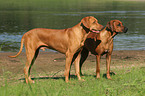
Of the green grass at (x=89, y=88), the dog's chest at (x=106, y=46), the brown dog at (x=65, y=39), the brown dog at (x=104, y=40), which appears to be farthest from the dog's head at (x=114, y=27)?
the green grass at (x=89, y=88)

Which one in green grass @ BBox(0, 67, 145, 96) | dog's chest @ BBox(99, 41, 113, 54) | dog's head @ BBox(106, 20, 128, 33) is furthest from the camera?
dog's head @ BBox(106, 20, 128, 33)

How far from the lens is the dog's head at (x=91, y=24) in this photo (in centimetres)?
807

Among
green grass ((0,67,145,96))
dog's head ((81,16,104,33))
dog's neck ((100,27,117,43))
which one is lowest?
green grass ((0,67,145,96))

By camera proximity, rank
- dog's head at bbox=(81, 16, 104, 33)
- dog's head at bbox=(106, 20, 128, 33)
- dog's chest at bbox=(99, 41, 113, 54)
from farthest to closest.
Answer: dog's head at bbox=(106, 20, 128, 33)
dog's chest at bbox=(99, 41, 113, 54)
dog's head at bbox=(81, 16, 104, 33)

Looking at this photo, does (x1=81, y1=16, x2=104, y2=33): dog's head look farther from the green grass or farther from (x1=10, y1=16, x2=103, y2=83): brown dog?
the green grass

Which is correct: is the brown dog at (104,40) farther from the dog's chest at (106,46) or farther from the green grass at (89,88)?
the green grass at (89,88)

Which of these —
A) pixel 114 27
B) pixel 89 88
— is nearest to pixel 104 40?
pixel 114 27

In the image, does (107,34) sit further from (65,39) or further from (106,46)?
(65,39)

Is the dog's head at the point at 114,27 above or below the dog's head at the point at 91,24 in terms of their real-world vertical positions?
below

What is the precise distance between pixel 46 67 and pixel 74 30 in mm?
5079

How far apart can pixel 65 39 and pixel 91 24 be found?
2.85 ft

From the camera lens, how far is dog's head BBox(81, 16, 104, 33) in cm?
807

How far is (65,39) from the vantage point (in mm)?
8242

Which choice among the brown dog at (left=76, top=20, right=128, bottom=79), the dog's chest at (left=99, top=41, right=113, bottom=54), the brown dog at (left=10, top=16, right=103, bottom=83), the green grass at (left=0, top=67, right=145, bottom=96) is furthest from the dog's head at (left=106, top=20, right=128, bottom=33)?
the green grass at (left=0, top=67, right=145, bottom=96)
